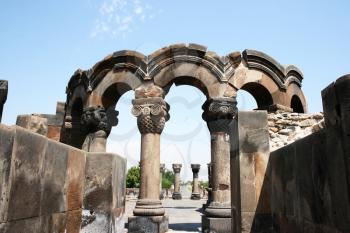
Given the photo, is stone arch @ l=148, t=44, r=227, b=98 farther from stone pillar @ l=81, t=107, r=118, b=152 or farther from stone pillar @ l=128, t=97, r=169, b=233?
stone pillar @ l=81, t=107, r=118, b=152

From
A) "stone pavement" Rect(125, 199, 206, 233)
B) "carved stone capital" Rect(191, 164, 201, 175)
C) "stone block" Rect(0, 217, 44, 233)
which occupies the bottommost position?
"stone pavement" Rect(125, 199, 206, 233)

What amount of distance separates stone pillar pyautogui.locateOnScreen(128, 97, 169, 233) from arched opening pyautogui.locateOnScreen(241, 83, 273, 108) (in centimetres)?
238

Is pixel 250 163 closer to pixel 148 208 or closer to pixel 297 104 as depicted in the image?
pixel 148 208

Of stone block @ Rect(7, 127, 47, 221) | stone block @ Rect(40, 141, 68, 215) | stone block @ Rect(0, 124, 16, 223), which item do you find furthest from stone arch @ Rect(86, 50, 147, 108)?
A: stone block @ Rect(0, 124, 16, 223)

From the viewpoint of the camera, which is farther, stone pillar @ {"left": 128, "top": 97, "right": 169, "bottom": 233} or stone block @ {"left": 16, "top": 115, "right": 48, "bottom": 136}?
stone pillar @ {"left": 128, "top": 97, "right": 169, "bottom": 233}

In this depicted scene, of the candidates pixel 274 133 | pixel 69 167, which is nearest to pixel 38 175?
pixel 69 167

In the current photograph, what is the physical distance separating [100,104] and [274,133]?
4.96 metres

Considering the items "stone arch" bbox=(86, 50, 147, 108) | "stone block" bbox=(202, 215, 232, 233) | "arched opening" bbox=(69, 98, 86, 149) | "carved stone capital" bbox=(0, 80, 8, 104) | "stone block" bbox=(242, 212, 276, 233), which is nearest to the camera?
"carved stone capital" bbox=(0, 80, 8, 104)

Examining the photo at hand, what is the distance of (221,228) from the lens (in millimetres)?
6465

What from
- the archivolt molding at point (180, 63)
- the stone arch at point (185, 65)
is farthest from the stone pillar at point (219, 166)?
the stone arch at point (185, 65)

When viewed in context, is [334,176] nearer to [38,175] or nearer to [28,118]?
[38,175]

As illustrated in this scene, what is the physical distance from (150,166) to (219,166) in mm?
1502

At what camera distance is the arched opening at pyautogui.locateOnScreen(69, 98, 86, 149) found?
8.55m

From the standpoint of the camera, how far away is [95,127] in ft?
25.5
